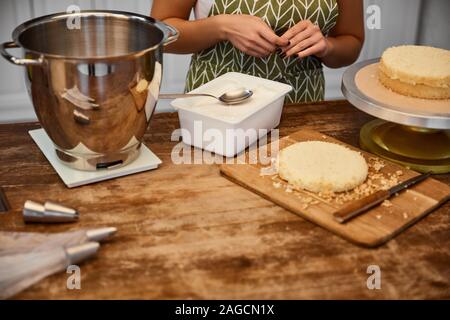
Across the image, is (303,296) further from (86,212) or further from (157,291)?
(86,212)

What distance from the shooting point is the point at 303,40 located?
1.38 metres

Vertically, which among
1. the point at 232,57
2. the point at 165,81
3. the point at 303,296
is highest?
the point at 232,57

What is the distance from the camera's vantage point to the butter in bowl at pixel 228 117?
1.17 meters

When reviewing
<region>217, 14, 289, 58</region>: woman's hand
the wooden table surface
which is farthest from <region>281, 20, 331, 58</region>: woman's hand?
the wooden table surface

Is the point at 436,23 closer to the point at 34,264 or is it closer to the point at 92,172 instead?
the point at 92,172

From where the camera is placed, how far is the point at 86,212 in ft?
3.27

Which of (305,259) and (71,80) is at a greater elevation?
(71,80)

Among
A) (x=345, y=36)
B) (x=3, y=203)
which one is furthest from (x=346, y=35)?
(x=3, y=203)

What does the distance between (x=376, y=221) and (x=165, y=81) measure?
1.81 m

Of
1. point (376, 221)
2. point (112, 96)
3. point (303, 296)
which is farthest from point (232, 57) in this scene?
point (303, 296)

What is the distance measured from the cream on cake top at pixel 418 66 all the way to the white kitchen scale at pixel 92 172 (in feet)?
1.74

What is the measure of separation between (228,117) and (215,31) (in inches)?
16.6

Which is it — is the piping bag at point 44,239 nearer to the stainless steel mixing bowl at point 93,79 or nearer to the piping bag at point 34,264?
the piping bag at point 34,264

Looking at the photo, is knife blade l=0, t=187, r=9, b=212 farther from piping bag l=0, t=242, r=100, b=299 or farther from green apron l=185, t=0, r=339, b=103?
green apron l=185, t=0, r=339, b=103
